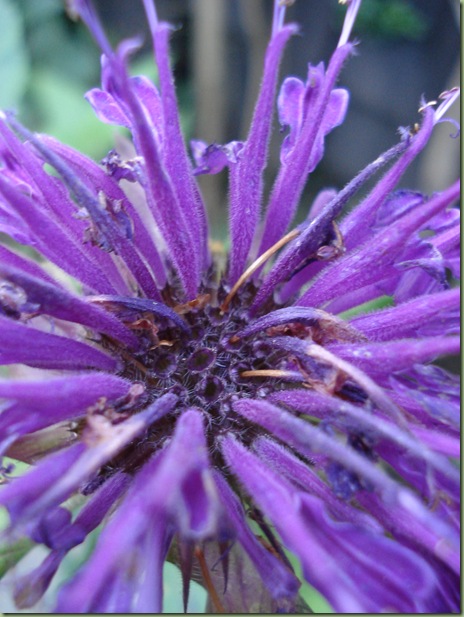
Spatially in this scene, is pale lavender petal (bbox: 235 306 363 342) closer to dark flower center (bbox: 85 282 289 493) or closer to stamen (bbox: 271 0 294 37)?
dark flower center (bbox: 85 282 289 493)

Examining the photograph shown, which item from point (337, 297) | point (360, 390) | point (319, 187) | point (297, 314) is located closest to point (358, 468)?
point (360, 390)

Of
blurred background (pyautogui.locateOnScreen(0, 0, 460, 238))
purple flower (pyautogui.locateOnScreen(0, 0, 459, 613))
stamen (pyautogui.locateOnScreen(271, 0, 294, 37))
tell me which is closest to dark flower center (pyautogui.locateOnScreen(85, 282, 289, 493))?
purple flower (pyautogui.locateOnScreen(0, 0, 459, 613))

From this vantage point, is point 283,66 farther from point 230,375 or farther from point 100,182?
point 230,375

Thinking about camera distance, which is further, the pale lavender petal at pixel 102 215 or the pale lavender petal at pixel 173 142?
the pale lavender petal at pixel 173 142

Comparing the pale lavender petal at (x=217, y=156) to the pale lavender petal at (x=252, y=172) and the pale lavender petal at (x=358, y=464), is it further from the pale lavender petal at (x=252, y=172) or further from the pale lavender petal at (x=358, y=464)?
the pale lavender petal at (x=358, y=464)

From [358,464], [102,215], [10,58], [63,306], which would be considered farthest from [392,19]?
[358,464]

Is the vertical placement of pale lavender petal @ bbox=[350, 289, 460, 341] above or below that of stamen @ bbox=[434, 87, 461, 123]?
below

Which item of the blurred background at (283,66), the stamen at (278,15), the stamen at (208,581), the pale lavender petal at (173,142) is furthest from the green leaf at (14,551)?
the blurred background at (283,66)
